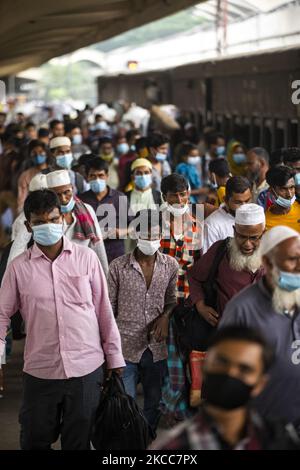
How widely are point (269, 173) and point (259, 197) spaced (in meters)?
0.55

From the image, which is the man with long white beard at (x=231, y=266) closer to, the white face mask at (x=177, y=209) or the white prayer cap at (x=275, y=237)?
the white prayer cap at (x=275, y=237)

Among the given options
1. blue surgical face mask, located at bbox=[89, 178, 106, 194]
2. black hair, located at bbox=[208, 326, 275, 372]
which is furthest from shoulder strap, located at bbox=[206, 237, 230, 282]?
blue surgical face mask, located at bbox=[89, 178, 106, 194]

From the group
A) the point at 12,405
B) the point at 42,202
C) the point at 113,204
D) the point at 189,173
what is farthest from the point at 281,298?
the point at 189,173

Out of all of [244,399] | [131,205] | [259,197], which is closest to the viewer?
[244,399]

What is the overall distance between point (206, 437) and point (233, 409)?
12 centimetres

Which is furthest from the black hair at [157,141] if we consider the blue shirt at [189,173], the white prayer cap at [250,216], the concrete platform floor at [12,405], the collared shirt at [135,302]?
the white prayer cap at [250,216]

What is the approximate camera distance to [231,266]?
581 centimetres

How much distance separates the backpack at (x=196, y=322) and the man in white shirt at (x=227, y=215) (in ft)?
2.83

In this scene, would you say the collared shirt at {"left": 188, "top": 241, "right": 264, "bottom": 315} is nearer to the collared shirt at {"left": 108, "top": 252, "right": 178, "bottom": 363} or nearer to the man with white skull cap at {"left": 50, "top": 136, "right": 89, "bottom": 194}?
the collared shirt at {"left": 108, "top": 252, "right": 178, "bottom": 363}

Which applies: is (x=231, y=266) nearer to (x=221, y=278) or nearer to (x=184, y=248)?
(x=221, y=278)

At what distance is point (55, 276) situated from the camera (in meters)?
5.25

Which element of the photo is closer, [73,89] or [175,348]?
[175,348]
